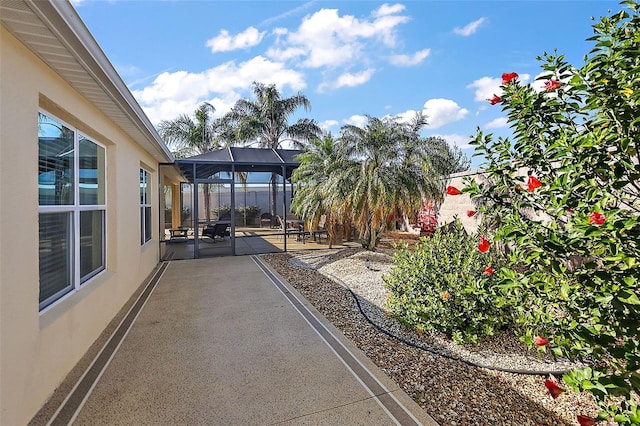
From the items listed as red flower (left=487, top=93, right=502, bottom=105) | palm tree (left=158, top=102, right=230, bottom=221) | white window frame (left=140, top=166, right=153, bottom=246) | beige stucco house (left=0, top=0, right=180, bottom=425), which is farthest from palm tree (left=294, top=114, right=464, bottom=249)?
palm tree (left=158, top=102, right=230, bottom=221)

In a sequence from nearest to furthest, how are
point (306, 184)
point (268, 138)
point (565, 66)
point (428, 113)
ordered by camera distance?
point (565, 66) → point (306, 184) → point (428, 113) → point (268, 138)

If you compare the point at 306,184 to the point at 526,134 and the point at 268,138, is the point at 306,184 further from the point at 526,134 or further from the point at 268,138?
the point at 268,138

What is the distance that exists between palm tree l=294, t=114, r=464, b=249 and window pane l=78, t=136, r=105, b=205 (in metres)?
5.13

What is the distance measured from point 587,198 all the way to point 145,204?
864 cm

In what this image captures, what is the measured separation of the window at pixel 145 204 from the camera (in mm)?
7676

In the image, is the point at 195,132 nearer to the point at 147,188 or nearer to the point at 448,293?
the point at 147,188

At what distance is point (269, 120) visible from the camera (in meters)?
19.8

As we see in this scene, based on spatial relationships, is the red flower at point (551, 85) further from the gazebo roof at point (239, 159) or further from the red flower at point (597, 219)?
the gazebo roof at point (239, 159)

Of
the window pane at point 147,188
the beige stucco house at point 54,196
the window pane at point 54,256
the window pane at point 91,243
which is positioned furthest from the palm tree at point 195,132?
the window pane at point 54,256

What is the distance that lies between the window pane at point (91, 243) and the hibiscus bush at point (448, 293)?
4117 millimetres

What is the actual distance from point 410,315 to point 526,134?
281 cm

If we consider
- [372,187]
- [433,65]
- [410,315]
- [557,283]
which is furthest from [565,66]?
[433,65]

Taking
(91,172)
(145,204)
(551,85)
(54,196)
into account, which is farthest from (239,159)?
(551,85)

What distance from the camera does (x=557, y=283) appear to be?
184cm
